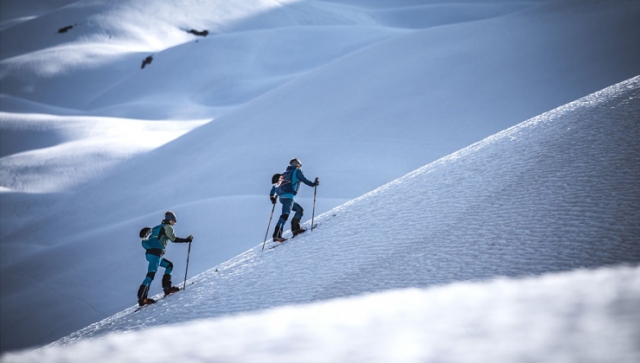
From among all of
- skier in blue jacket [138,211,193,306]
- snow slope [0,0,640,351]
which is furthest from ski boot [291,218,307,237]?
snow slope [0,0,640,351]

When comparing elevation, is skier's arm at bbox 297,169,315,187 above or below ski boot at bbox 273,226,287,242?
above

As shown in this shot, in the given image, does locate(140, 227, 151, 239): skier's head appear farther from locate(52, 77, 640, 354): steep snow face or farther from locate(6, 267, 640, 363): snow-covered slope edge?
locate(6, 267, 640, 363): snow-covered slope edge

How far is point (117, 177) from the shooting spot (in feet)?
82.9

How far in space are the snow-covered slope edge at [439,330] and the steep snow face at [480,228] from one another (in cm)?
21

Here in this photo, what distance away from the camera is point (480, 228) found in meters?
5.78

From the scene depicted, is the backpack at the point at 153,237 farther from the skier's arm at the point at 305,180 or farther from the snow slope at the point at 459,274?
the skier's arm at the point at 305,180

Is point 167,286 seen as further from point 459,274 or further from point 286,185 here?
point 459,274

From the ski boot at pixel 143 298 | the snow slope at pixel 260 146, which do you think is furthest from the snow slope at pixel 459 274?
the snow slope at pixel 260 146

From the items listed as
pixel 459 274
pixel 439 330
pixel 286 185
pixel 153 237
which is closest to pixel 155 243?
pixel 153 237

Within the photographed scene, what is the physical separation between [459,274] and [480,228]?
1205mm

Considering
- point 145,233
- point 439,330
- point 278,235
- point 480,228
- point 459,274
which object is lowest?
point 439,330

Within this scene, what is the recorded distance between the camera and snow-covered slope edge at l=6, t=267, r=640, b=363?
2.79m

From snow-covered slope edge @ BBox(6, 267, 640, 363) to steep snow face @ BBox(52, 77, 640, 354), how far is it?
0.69 feet

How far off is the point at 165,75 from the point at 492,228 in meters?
53.9
